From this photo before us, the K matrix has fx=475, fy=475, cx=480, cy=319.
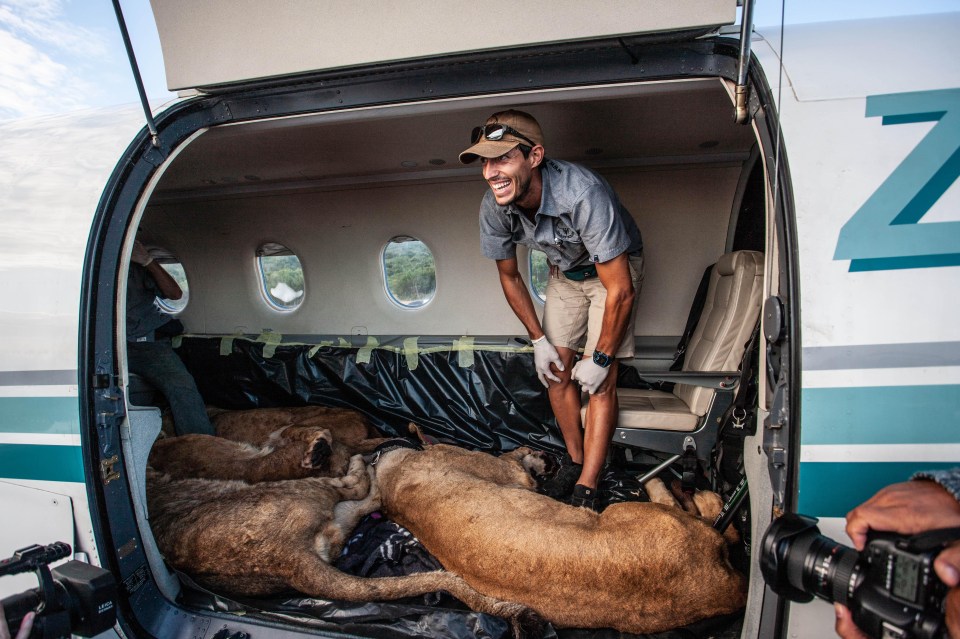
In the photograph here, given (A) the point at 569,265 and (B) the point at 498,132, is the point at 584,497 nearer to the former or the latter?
(A) the point at 569,265

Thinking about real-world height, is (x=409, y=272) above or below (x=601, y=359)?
above

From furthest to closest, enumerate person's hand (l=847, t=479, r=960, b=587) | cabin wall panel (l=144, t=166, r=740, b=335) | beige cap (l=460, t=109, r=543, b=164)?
cabin wall panel (l=144, t=166, r=740, b=335) → beige cap (l=460, t=109, r=543, b=164) → person's hand (l=847, t=479, r=960, b=587)

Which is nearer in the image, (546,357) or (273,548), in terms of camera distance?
(273,548)

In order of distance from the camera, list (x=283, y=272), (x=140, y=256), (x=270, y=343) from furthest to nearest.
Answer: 1. (x=283, y=272)
2. (x=270, y=343)
3. (x=140, y=256)

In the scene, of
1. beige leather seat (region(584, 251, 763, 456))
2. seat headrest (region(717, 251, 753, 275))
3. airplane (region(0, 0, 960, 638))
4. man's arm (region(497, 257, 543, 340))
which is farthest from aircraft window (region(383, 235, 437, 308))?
seat headrest (region(717, 251, 753, 275))

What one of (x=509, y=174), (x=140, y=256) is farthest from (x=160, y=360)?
(x=509, y=174)

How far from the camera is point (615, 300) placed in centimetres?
272

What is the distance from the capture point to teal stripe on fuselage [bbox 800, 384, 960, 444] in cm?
134

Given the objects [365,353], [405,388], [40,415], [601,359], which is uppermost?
[601,359]

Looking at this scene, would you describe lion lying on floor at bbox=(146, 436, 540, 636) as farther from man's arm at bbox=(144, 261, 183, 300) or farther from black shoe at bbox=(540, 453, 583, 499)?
man's arm at bbox=(144, 261, 183, 300)

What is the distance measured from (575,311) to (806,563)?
7.22ft

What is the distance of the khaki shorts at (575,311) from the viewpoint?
316cm

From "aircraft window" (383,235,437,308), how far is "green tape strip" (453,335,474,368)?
1076 mm

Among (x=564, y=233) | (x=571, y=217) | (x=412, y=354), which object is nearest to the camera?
(x=571, y=217)
